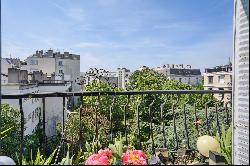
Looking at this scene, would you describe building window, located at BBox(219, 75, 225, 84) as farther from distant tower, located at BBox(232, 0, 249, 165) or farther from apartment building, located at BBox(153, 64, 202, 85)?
distant tower, located at BBox(232, 0, 249, 165)

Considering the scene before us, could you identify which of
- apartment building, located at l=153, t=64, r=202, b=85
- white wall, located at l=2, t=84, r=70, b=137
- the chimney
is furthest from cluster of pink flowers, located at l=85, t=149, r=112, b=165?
apartment building, located at l=153, t=64, r=202, b=85

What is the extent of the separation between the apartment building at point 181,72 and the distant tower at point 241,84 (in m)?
87.0

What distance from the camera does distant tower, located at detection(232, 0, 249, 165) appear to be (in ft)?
5.62

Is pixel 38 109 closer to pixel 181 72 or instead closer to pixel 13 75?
pixel 13 75

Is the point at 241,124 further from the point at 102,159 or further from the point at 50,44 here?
the point at 50,44

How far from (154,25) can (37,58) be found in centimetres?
2140

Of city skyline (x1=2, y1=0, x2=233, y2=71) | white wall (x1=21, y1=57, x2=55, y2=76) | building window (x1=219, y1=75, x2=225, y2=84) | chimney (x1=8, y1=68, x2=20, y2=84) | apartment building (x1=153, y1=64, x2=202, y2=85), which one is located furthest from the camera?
apartment building (x1=153, y1=64, x2=202, y2=85)

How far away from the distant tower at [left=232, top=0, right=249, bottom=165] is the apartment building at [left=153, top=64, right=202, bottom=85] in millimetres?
86965

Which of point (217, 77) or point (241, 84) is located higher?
point (217, 77)

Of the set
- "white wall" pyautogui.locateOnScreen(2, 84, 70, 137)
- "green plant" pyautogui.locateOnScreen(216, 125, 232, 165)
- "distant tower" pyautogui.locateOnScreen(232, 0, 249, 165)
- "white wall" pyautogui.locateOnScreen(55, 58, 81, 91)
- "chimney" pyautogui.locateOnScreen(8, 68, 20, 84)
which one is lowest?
"white wall" pyautogui.locateOnScreen(2, 84, 70, 137)

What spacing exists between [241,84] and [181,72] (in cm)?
9443

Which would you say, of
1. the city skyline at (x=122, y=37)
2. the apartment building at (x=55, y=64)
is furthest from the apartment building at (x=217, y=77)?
the apartment building at (x=55, y=64)

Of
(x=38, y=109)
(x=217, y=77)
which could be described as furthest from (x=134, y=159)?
(x=217, y=77)

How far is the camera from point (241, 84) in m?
1.79
